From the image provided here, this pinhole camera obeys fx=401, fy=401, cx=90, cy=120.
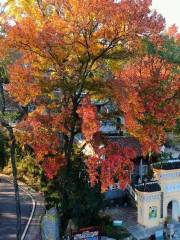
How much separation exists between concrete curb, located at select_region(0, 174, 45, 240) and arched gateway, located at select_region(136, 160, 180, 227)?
21.7 ft

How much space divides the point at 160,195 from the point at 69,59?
37.2 feet

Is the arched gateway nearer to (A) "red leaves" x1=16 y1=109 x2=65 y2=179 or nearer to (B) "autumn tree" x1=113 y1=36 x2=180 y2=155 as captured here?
(B) "autumn tree" x1=113 y1=36 x2=180 y2=155

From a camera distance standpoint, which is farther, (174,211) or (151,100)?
(174,211)

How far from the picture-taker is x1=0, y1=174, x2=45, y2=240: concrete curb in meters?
23.2

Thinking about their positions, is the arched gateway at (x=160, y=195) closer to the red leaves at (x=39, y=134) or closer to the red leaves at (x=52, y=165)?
the red leaves at (x=52, y=165)

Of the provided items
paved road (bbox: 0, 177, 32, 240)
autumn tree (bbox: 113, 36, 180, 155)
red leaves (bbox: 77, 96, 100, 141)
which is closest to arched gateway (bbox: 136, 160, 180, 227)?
autumn tree (bbox: 113, 36, 180, 155)

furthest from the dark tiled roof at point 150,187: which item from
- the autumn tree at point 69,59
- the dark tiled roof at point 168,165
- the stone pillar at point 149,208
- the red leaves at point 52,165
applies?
the red leaves at point 52,165

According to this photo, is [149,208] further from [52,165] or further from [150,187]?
[52,165]

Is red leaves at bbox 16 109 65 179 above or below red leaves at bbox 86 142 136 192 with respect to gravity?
above

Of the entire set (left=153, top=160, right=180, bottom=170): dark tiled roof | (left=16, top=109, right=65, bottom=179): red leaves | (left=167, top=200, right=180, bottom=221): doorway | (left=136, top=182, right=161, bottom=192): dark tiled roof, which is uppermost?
(left=16, top=109, right=65, bottom=179): red leaves

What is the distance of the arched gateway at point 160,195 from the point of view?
26.5 meters

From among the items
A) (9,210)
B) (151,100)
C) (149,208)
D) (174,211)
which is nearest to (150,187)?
(149,208)

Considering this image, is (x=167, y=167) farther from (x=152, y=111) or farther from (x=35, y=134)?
(x=35, y=134)

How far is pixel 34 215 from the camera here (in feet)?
84.2
